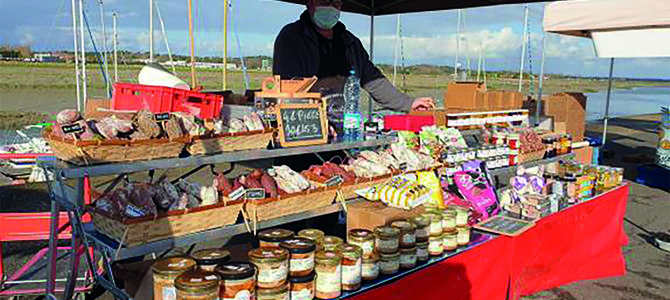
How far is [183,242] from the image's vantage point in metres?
2.14

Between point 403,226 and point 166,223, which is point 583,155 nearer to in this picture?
point 403,226

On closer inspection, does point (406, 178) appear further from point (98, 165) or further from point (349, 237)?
point (98, 165)

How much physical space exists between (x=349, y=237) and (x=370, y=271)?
0.63 ft

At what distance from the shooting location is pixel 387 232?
229 cm

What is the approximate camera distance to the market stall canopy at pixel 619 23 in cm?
434

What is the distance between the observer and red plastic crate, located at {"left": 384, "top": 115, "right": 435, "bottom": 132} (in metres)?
3.99

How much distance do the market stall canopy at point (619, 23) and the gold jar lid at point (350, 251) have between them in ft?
12.4

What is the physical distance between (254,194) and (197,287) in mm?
804

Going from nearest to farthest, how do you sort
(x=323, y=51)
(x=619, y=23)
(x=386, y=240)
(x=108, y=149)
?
1. (x=108, y=149)
2. (x=386, y=240)
3. (x=323, y=51)
4. (x=619, y=23)

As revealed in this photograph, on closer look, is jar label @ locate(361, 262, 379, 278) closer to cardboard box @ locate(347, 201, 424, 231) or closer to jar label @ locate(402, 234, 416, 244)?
jar label @ locate(402, 234, 416, 244)

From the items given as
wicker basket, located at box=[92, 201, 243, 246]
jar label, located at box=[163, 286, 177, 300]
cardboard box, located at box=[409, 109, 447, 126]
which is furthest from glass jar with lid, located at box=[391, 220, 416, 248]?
cardboard box, located at box=[409, 109, 447, 126]

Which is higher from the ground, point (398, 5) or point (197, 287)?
point (398, 5)

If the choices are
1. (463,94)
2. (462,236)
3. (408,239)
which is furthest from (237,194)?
(463,94)

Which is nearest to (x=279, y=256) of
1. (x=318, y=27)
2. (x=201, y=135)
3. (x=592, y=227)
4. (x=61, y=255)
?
(x=201, y=135)
